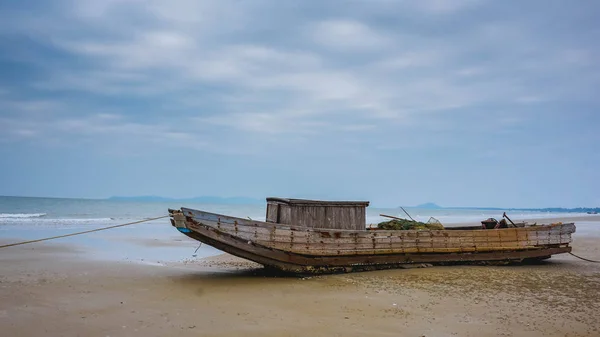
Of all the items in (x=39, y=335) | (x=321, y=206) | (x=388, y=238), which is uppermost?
(x=321, y=206)

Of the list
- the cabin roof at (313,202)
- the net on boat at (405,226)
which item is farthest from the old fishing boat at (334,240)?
the net on boat at (405,226)

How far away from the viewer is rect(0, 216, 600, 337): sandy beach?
23.3ft

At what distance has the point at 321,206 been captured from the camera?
1219 centimetres

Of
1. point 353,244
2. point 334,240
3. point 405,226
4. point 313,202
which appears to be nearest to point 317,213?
point 313,202

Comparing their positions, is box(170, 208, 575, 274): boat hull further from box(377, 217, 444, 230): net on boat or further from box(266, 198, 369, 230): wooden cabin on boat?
box(377, 217, 444, 230): net on boat

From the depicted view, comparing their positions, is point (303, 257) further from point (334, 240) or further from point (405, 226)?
point (405, 226)

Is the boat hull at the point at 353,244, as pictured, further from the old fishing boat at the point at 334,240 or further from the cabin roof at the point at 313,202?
the cabin roof at the point at 313,202

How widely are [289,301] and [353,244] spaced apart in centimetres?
359

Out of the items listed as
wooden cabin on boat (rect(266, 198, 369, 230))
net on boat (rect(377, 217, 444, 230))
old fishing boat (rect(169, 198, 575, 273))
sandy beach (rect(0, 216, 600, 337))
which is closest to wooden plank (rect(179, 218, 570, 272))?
old fishing boat (rect(169, 198, 575, 273))

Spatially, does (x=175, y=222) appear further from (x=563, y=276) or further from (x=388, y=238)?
(x=563, y=276)

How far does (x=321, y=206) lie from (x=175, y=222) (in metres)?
3.85

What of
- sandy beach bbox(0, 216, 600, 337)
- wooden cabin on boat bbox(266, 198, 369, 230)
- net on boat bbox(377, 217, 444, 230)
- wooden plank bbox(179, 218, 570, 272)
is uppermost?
wooden cabin on boat bbox(266, 198, 369, 230)

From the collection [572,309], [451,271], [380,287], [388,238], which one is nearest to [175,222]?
[380,287]

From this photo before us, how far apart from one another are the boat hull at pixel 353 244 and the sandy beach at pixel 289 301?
0.39 meters
